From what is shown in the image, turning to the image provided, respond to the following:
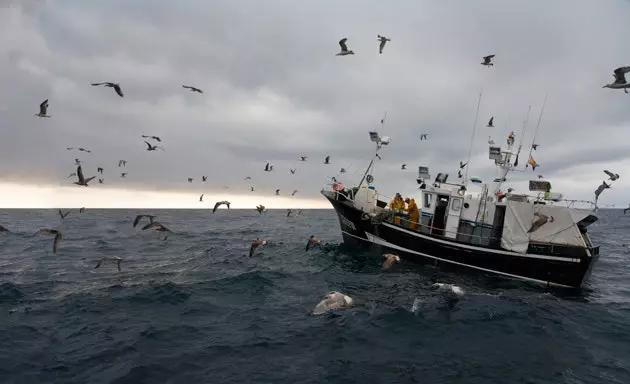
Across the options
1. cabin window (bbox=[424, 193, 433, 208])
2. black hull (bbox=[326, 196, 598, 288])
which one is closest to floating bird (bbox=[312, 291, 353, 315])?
black hull (bbox=[326, 196, 598, 288])

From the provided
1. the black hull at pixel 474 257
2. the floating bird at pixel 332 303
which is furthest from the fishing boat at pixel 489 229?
the floating bird at pixel 332 303

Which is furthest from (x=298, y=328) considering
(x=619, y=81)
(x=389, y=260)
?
(x=619, y=81)

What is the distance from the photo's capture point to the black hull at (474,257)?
20.0 meters

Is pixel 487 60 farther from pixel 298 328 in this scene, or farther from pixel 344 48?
pixel 298 328

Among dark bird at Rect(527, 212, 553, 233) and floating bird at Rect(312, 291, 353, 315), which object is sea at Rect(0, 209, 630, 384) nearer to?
floating bird at Rect(312, 291, 353, 315)

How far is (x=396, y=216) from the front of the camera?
25.8 meters

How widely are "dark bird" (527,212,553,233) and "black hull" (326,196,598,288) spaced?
1505mm

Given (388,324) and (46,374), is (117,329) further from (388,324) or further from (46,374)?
Answer: (388,324)

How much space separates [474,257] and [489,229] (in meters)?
2.26

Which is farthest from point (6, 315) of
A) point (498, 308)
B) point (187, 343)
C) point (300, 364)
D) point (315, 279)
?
point (498, 308)

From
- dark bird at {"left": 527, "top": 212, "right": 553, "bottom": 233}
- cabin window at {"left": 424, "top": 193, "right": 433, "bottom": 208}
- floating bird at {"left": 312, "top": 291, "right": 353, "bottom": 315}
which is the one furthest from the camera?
cabin window at {"left": 424, "top": 193, "right": 433, "bottom": 208}

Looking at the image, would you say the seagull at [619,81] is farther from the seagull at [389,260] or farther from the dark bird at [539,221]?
the seagull at [389,260]

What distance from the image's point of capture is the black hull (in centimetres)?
2003

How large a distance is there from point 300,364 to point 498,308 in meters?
9.07
